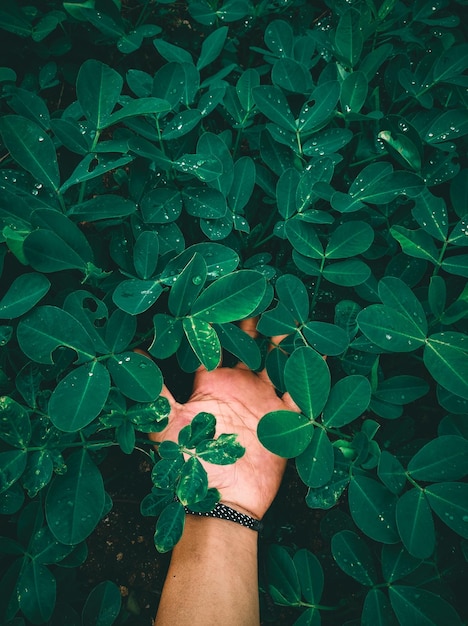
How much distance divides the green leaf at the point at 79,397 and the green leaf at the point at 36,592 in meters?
0.37

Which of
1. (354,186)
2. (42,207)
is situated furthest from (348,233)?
(42,207)

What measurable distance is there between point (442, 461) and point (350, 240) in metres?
0.49

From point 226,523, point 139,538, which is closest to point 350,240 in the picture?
point 226,523

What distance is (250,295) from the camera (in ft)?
2.94

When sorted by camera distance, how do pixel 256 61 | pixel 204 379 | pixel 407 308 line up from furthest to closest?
pixel 256 61 → pixel 204 379 → pixel 407 308

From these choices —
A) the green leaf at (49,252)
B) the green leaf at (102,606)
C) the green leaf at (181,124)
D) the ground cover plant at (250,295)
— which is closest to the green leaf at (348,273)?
the ground cover plant at (250,295)

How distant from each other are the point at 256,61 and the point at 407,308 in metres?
1.05

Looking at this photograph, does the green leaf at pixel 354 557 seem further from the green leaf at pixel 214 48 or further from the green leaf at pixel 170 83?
the green leaf at pixel 214 48

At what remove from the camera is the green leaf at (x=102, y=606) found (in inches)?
41.4

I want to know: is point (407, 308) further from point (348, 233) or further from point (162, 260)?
point (162, 260)

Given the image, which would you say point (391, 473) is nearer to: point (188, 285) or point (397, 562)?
point (397, 562)

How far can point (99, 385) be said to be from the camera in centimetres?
86

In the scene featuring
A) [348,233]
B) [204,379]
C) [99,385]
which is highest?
[348,233]

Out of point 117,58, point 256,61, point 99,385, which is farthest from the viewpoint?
point 256,61
